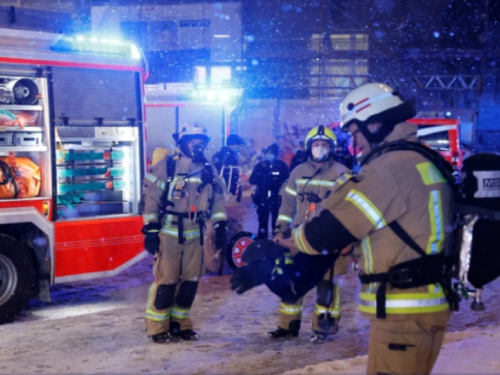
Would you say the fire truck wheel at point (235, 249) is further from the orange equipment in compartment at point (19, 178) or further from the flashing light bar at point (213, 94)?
the flashing light bar at point (213, 94)

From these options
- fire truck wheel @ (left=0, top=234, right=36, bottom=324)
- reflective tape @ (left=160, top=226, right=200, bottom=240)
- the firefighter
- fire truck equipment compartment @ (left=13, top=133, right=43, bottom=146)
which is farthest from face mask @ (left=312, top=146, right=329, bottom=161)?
fire truck wheel @ (left=0, top=234, right=36, bottom=324)

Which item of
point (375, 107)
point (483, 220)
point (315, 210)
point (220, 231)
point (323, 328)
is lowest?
point (323, 328)

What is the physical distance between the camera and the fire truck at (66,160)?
6.33 metres

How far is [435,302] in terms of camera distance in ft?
9.84

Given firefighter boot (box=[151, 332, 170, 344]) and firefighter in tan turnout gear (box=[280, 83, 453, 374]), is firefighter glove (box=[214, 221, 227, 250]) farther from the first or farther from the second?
firefighter in tan turnout gear (box=[280, 83, 453, 374])

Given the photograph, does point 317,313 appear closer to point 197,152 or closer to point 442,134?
point 197,152

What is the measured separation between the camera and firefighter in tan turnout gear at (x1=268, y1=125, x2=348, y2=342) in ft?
19.5

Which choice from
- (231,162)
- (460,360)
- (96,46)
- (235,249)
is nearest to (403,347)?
(460,360)

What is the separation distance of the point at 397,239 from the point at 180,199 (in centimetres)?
319

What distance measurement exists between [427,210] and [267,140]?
2579cm

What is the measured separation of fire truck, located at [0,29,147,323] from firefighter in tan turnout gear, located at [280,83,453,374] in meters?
3.97

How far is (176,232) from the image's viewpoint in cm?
588

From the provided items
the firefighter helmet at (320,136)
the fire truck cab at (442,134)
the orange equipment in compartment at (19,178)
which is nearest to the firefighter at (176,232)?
the firefighter helmet at (320,136)

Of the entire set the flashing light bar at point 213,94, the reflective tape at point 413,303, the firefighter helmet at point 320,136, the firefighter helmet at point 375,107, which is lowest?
the reflective tape at point 413,303
